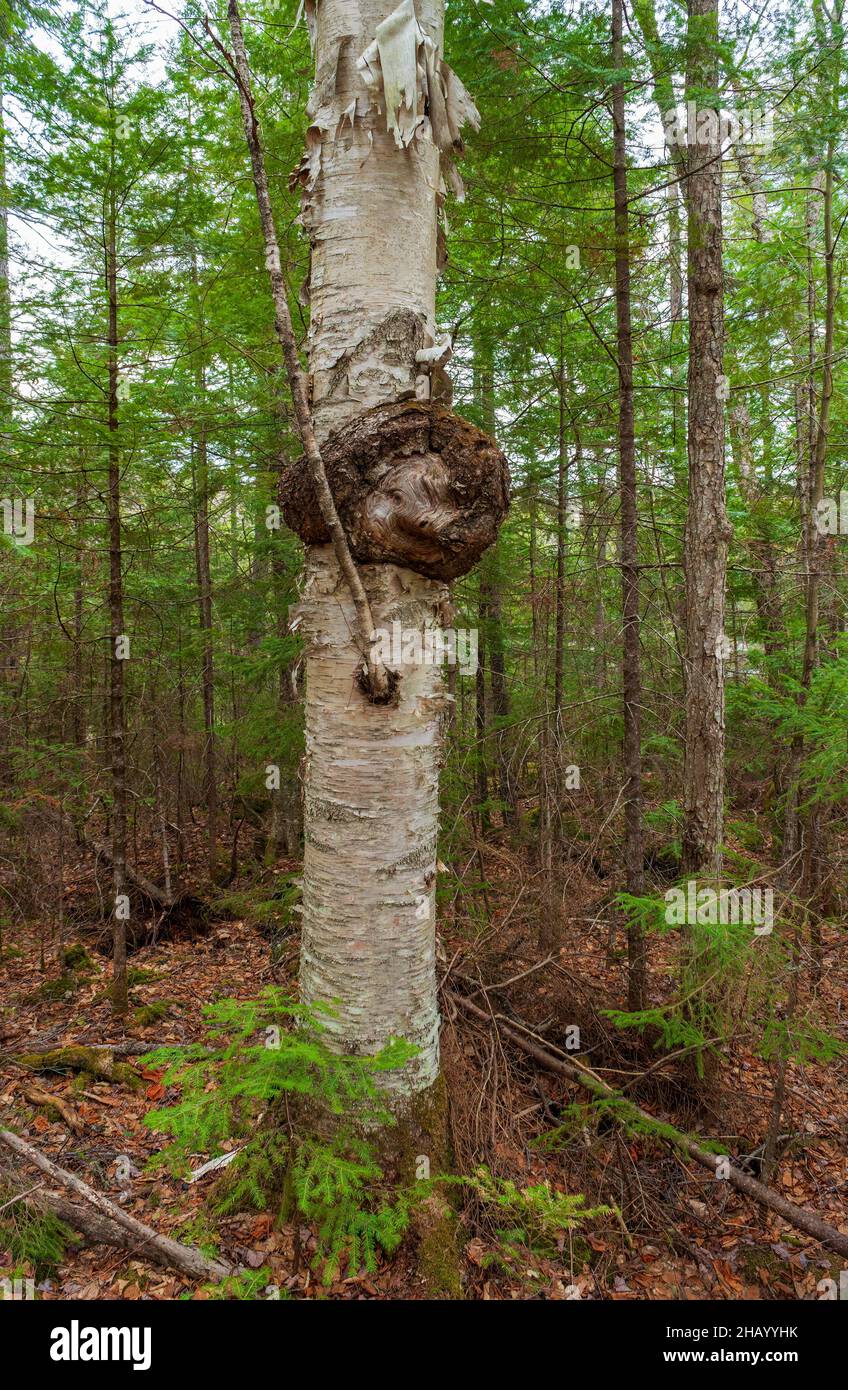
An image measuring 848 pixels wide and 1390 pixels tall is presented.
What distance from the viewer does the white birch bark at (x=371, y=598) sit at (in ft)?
7.61

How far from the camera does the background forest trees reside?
371 cm

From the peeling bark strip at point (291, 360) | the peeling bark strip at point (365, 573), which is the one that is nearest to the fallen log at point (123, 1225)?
the peeling bark strip at point (365, 573)

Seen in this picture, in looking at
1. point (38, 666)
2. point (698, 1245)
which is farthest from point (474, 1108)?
point (38, 666)

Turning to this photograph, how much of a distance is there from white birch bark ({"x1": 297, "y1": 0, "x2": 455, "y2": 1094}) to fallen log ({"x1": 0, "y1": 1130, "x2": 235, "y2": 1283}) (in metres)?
0.92

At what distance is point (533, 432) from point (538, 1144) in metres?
5.84

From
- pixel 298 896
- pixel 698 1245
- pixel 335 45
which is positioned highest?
pixel 335 45

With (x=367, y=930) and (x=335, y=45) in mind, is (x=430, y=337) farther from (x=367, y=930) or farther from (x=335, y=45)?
(x=367, y=930)

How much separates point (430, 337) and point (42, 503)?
4.39 meters

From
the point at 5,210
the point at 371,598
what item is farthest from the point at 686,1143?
the point at 5,210

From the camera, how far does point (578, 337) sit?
23.0 feet

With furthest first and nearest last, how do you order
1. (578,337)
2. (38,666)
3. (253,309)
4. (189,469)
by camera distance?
1. (38,666)
2. (189,469)
3. (578,337)
4. (253,309)

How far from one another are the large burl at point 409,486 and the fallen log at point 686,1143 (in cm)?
229

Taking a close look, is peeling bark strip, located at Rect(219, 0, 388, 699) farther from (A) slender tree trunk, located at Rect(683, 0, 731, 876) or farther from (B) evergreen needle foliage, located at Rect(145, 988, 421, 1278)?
(A) slender tree trunk, located at Rect(683, 0, 731, 876)

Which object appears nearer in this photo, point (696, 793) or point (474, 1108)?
point (474, 1108)
